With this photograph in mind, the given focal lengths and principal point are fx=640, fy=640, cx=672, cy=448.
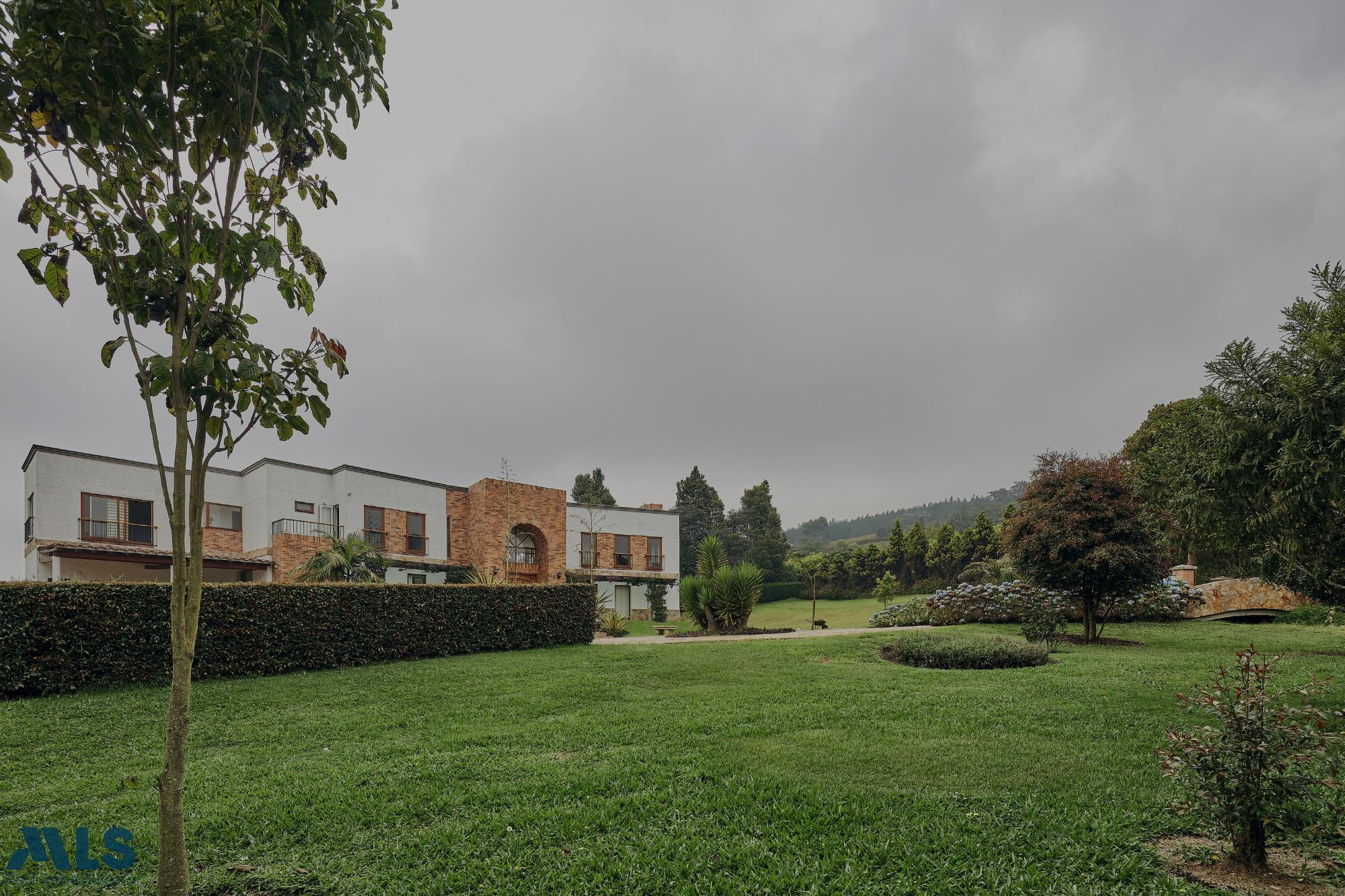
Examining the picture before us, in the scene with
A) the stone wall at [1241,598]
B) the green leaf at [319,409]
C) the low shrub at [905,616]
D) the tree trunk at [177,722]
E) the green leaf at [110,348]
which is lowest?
the low shrub at [905,616]

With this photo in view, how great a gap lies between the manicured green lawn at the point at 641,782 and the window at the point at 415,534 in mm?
17100

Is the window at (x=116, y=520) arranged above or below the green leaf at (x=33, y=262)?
below

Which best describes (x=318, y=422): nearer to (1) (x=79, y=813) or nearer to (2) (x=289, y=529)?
(1) (x=79, y=813)

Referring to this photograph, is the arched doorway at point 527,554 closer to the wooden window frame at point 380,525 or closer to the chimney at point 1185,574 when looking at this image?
the wooden window frame at point 380,525

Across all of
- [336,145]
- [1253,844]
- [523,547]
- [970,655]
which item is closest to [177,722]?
[336,145]

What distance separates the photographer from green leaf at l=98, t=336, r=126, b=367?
7.11ft

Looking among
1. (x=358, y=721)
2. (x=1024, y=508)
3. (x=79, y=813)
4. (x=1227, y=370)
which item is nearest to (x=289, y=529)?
(x=358, y=721)

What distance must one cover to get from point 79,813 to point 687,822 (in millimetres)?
4207

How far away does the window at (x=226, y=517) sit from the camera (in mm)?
23406

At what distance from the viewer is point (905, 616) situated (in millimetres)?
19469

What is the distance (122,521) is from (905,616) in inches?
1008

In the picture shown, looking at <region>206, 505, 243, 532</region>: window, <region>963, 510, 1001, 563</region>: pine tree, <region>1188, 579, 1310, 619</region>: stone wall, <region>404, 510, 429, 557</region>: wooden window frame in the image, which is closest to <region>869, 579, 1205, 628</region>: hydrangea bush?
<region>1188, 579, 1310, 619</region>: stone wall

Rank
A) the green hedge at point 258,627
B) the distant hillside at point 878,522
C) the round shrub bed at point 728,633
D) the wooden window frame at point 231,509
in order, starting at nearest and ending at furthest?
the green hedge at point 258,627 < the round shrub bed at point 728,633 < the wooden window frame at point 231,509 < the distant hillside at point 878,522

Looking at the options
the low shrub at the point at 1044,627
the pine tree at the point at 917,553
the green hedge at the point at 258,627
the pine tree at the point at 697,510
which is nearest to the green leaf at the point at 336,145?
the green hedge at the point at 258,627
